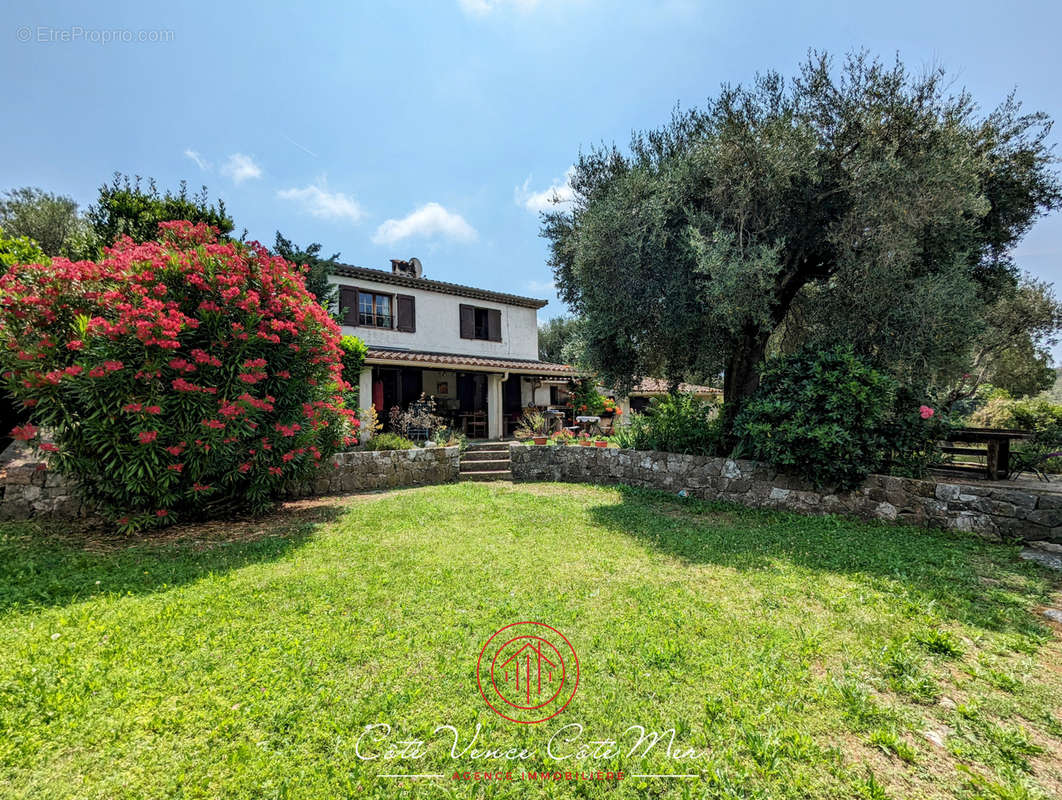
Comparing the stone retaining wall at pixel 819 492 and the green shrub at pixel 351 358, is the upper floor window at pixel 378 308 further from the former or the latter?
the stone retaining wall at pixel 819 492

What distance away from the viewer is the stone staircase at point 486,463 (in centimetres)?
1095

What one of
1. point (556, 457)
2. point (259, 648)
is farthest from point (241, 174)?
point (259, 648)

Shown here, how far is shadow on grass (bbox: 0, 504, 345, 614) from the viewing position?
13.5ft

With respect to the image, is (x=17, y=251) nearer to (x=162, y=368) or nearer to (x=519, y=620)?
(x=162, y=368)

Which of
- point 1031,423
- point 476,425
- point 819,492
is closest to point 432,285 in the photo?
point 476,425

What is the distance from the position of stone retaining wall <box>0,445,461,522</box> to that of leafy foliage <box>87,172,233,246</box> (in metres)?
4.76

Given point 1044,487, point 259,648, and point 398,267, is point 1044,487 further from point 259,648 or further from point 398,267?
point 398,267

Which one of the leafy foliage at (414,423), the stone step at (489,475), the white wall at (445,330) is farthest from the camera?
the white wall at (445,330)

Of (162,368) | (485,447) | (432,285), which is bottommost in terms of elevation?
(485,447)

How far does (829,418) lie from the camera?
6.34m

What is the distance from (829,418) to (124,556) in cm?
972

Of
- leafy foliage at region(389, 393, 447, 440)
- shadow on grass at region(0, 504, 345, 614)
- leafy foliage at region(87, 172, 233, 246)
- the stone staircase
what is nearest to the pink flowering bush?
shadow on grass at region(0, 504, 345, 614)

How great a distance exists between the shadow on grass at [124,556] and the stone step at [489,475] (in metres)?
A: 4.30

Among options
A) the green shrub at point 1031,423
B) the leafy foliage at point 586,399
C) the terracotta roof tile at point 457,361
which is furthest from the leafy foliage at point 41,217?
the green shrub at point 1031,423
